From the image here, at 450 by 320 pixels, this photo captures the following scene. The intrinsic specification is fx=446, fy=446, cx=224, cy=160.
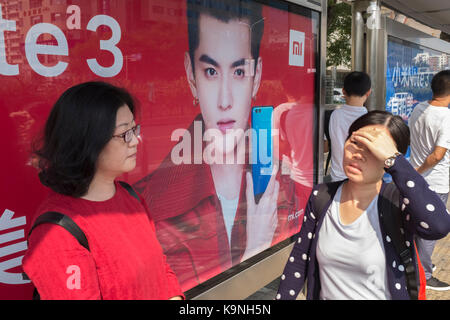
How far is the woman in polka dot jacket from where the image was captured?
157cm

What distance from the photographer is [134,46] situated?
2.47 metres

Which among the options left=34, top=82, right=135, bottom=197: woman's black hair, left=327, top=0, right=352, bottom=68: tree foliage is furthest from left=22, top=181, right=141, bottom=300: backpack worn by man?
left=327, top=0, right=352, bottom=68: tree foliage

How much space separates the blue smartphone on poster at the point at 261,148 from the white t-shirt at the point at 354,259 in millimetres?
1874

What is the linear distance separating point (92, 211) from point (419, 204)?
1108mm

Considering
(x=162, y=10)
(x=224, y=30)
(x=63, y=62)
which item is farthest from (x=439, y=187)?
(x=63, y=62)

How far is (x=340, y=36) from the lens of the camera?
13711 mm

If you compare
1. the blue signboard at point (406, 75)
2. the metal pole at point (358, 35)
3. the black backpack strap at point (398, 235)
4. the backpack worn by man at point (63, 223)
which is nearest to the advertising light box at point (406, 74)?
the blue signboard at point (406, 75)

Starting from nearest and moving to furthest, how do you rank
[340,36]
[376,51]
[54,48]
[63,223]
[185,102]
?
[63,223]
[54,48]
[185,102]
[376,51]
[340,36]

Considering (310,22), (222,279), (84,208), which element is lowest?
(222,279)

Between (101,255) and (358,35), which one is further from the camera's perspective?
(358,35)

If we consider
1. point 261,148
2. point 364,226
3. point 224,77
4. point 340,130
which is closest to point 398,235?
point 364,226

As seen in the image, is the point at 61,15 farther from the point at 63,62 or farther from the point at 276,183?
the point at 276,183

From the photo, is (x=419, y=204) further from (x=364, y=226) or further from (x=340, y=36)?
(x=340, y=36)

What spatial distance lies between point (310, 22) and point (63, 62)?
2.84 m
